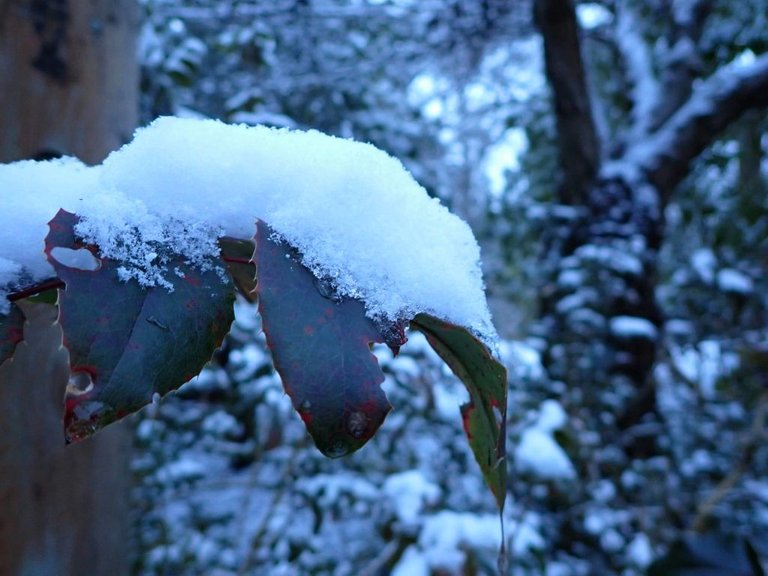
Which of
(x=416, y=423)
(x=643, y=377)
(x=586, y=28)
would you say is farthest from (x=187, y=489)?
(x=586, y=28)

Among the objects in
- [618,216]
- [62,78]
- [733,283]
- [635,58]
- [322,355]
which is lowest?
[322,355]

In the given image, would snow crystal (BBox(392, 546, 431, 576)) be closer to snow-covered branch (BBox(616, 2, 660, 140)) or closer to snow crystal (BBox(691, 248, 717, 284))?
snow crystal (BBox(691, 248, 717, 284))

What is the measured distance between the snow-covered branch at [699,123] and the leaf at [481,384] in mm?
2168

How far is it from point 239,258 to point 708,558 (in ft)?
2.41

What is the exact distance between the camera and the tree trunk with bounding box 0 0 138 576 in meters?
0.76

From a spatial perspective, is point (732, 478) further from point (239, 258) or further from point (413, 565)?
point (239, 258)

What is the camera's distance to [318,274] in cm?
25

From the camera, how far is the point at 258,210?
28 centimetres

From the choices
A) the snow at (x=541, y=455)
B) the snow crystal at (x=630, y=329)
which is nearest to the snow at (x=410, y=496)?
the snow at (x=541, y=455)

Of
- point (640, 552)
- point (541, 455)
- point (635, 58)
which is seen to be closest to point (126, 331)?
point (541, 455)

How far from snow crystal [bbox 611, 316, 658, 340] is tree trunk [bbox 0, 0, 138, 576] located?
4.44 feet

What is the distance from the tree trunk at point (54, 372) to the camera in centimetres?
76

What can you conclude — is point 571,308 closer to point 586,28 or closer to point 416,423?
A: point 416,423

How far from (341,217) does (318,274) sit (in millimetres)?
45
